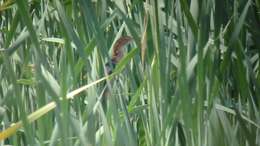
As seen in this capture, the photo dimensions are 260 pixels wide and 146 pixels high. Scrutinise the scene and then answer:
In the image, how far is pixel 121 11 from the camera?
757 millimetres

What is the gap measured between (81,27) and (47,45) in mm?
528

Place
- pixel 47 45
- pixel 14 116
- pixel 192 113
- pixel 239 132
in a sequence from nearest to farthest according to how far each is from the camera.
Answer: pixel 192 113 → pixel 239 132 → pixel 14 116 → pixel 47 45

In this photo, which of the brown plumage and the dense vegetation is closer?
the dense vegetation

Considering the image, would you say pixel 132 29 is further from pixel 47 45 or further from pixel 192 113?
pixel 47 45

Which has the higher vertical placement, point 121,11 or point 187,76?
point 121,11

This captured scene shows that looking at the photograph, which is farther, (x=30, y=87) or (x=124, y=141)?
(x=30, y=87)

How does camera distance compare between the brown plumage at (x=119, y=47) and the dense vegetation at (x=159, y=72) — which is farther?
the brown plumage at (x=119, y=47)

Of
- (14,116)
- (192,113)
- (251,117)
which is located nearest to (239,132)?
(251,117)

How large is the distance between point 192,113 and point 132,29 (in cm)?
17

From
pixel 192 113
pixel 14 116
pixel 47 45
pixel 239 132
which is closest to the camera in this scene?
pixel 192 113

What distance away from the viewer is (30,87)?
121 centimetres

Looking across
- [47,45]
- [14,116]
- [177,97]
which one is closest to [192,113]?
[177,97]

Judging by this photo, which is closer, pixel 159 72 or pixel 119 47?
pixel 159 72

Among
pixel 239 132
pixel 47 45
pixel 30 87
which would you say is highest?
pixel 47 45
